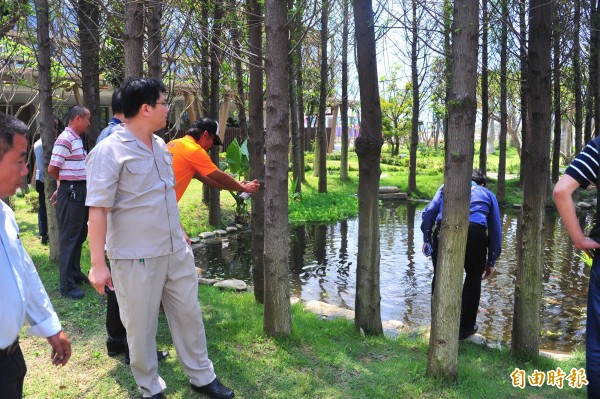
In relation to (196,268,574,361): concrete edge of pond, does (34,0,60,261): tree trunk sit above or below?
above

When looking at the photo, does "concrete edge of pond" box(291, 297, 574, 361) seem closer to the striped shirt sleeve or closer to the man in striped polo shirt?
the striped shirt sleeve

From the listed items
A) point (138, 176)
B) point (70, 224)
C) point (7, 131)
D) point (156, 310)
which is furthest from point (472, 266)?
point (7, 131)

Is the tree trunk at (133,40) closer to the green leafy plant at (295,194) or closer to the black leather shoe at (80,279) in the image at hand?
the black leather shoe at (80,279)

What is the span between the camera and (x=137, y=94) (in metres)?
3.58

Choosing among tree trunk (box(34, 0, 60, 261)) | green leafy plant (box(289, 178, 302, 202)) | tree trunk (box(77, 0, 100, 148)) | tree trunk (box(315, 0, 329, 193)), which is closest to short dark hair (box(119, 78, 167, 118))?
tree trunk (box(34, 0, 60, 261))

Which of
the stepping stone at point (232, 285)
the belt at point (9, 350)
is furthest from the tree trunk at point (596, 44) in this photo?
the belt at point (9, 350)

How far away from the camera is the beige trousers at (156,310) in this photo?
353 centimetres

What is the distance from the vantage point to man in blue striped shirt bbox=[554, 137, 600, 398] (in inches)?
124

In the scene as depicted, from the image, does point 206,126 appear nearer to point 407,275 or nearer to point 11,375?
point 11,375

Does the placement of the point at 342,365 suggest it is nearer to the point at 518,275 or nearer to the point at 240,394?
the point at 240,394

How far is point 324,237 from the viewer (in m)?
13.3

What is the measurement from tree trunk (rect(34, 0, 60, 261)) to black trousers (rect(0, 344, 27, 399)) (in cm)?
514

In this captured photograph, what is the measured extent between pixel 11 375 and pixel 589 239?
3.05 m

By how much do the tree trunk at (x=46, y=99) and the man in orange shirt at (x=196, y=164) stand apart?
3.19 metres
